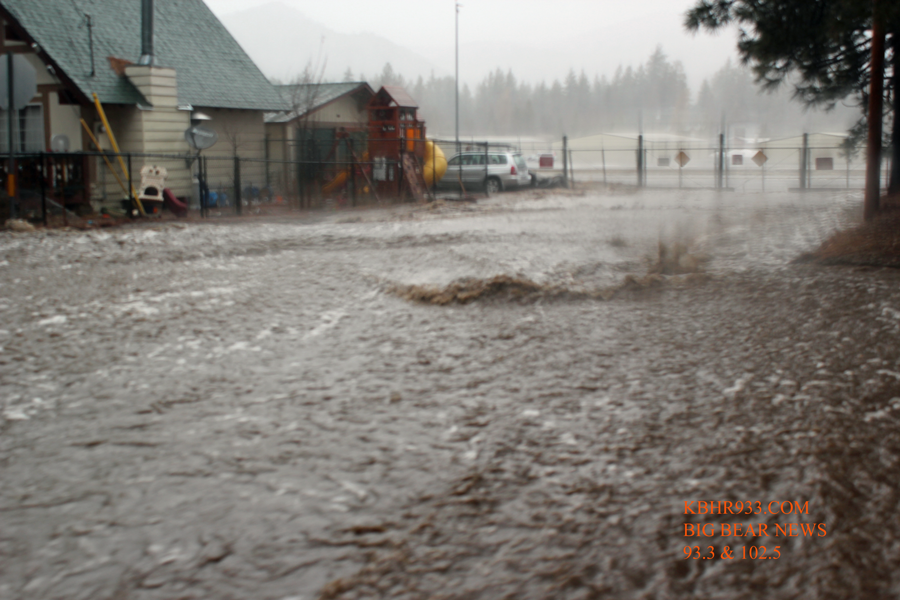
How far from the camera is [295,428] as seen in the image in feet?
13.6

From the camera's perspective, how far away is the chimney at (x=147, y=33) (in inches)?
723

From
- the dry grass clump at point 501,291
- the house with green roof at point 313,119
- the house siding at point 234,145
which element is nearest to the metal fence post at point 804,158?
the house with green roof at point 313,119

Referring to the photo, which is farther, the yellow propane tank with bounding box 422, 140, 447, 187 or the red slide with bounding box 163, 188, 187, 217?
the yellow propane tank with bounding box 422, 140, 447, 187

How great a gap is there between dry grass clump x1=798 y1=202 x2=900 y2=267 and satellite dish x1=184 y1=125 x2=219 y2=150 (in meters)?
13.3

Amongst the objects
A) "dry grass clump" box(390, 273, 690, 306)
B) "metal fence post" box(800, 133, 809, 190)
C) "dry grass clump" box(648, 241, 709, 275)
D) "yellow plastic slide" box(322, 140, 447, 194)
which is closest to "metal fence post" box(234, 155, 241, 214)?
"yellow plastic slide" box(322, 140, 447, 194)

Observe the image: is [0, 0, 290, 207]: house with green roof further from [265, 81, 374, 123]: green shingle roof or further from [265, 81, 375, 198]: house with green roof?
[265, 81, 374, 123]: green shingle roof

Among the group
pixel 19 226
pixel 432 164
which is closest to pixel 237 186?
pixel 19 226

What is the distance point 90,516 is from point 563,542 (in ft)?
5.75

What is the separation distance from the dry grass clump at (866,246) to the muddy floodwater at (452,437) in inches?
25.7

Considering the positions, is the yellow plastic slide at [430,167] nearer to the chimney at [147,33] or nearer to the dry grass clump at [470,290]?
the chimney at [147,33]

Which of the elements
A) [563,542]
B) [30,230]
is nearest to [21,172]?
[30,230]

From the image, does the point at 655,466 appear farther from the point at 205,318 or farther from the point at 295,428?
the point at 205,318

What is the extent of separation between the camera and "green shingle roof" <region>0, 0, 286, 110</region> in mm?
18141

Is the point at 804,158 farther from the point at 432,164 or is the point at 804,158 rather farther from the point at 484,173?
the point at 432,164
